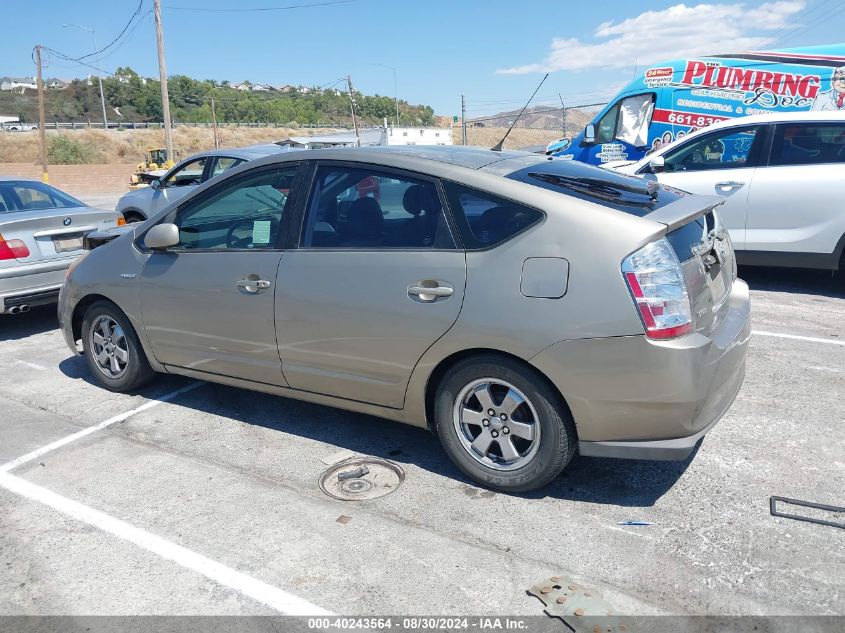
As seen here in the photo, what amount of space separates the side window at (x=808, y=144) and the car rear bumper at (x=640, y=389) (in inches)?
193

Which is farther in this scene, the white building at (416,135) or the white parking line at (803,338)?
the white building at (416,135)

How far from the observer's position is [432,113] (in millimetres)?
121125

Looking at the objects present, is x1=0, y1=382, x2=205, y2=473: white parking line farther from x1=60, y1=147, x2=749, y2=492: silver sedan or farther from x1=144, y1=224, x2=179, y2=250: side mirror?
x1=144, y1=224, x2=179, y2=250: side mirror

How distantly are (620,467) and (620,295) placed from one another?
122cm

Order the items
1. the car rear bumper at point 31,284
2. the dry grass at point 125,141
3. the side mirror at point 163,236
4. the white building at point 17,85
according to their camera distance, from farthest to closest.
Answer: the white building at point 17,85
the dry grass at point 125,141
the car rear bumper at point 31,284
the side mirror at point 163,236

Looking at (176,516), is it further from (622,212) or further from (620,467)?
(622,212)

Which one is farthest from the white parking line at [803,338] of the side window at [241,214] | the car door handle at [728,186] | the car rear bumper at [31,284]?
the car rear bumper at [31,284]

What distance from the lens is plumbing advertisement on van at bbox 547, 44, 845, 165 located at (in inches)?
432

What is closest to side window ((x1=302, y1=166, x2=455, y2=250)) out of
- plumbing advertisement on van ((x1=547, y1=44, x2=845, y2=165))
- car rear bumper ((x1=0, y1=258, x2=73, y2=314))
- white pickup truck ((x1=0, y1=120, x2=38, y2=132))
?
car rear bumper ((x1=0, y1=258, x2=73, y2=314))

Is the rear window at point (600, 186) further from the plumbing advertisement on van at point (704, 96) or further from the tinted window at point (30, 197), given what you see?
the plumbing advertisement on van at point (704, 96)

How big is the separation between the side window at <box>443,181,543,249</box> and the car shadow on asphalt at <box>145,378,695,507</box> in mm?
1306

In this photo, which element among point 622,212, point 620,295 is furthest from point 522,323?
point 622,212

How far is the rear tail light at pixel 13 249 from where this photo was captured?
6703mm

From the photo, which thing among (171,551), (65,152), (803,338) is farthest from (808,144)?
(65,152)
